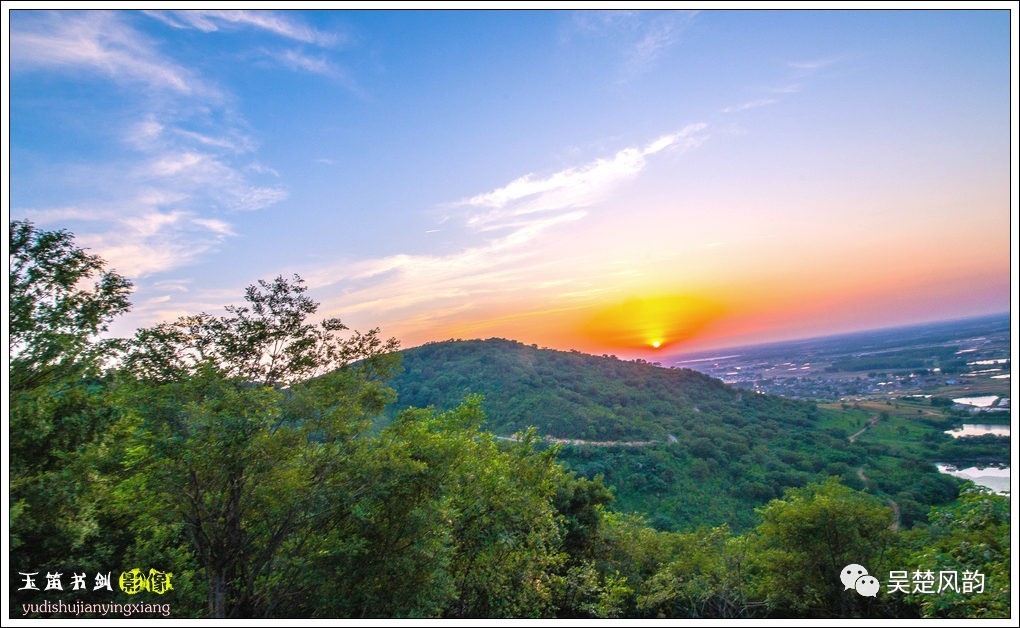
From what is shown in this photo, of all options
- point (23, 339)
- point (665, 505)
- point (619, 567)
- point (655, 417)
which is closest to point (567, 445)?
point (665, 505)

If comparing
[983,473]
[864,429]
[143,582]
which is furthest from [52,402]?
[864,429]

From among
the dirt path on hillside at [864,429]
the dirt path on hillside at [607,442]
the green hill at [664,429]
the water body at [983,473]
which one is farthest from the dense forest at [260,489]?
the dirt path on hillside at [864,429]

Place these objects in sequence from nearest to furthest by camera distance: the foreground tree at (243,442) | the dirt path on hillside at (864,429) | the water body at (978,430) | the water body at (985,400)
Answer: the foreground tree at (243,442) → the water body at (978,430) → the water body at (985,400) → the dirt path on hillside at (864,429)

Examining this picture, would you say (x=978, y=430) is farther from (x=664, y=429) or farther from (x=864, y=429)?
(x=664, y=429)

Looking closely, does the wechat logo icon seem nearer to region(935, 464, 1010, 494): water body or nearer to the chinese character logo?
region(935, 464, 1010, 494): water body

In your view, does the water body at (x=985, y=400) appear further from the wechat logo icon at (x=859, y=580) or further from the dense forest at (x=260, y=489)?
the wechat logo icon at (x=859, y=580)

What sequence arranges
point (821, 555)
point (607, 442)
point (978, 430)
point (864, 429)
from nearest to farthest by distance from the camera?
point (821, 555) < point (978, 430) < point (864, 429) < point (607, 442)

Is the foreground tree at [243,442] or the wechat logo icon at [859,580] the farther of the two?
the wechat logo icon at [859,580]
